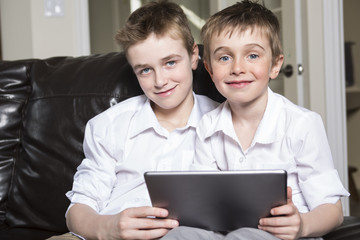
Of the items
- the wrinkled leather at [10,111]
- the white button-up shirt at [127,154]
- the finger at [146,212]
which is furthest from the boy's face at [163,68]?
the wrinkled leather at [10,111]

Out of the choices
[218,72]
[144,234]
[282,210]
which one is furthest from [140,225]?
[218,72]

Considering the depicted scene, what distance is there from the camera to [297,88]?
280 cm

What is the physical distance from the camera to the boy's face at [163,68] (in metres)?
1.38

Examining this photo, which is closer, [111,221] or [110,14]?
[111,221]

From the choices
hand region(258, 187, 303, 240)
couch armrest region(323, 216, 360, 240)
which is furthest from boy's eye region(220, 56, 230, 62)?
couch armrest region(323, 216, 360, 240)

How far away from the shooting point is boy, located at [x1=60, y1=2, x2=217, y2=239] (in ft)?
4.54

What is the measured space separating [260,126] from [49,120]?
2.70ft

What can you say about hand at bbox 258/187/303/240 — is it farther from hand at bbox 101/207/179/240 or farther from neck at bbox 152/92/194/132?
neck at bbox 152/92/194/132

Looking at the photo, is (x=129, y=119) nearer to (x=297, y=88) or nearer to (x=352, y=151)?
(x=297, y=88)

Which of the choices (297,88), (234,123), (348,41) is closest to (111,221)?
(234,123)

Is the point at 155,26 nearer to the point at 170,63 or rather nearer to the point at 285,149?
the point at 170,63

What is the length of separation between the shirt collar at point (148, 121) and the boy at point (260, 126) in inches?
3.3

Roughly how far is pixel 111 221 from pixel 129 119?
38 centimetres

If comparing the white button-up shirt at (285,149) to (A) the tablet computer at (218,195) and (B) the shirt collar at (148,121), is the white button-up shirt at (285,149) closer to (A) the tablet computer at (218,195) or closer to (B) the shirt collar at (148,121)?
(B) the shirt collar at (148,121)
